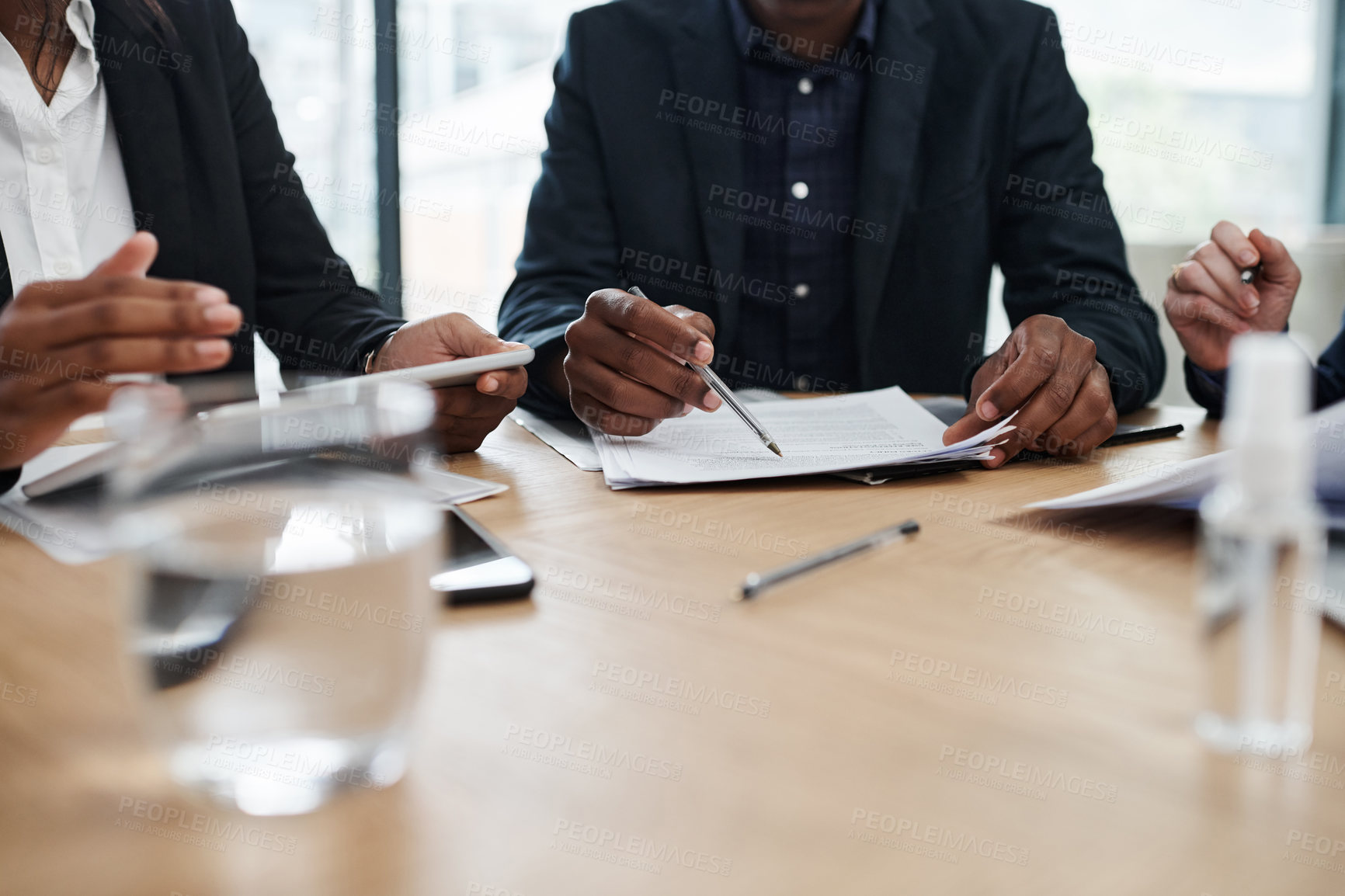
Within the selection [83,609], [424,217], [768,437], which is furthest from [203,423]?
[424,217]

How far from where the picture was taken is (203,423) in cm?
27

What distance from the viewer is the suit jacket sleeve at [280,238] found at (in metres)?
1.23

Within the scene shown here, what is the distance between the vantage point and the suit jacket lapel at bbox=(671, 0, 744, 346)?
1.39 metres

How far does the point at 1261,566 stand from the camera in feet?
1.08

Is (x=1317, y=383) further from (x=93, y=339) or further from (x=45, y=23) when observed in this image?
(x=45, y=23)

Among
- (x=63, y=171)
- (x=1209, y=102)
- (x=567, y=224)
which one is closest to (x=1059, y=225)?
(x=567, y=224)

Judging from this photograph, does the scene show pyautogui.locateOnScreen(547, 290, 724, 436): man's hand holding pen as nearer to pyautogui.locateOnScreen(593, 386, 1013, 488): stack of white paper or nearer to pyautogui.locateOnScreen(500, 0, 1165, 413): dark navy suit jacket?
pyautogui.locateOnScreen(593, 386, 1013, 488): stack of white paper

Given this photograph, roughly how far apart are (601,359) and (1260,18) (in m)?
2.96

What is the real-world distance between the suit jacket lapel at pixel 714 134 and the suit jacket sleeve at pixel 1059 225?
38 cm

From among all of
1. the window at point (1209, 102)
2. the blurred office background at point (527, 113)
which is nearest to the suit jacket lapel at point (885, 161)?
the blurred office background at point (527, 113)

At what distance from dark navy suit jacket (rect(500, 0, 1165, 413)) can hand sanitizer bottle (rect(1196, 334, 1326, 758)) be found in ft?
3.27

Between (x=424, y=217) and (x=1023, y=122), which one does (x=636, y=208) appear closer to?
(x=1023, y=122)

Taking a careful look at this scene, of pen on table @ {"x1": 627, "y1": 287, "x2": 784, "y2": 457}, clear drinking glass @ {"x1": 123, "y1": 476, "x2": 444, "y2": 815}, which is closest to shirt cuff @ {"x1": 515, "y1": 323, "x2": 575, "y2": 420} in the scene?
pen on table @ {"x1": 627, "y1": 287, "x2": 784, "y2": 457}

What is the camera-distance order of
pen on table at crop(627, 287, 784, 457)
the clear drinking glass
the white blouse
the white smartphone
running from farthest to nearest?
the white blouse, pen on table at crop(627, 287, 784, 457), the white smartphone, the clear drinking glass
